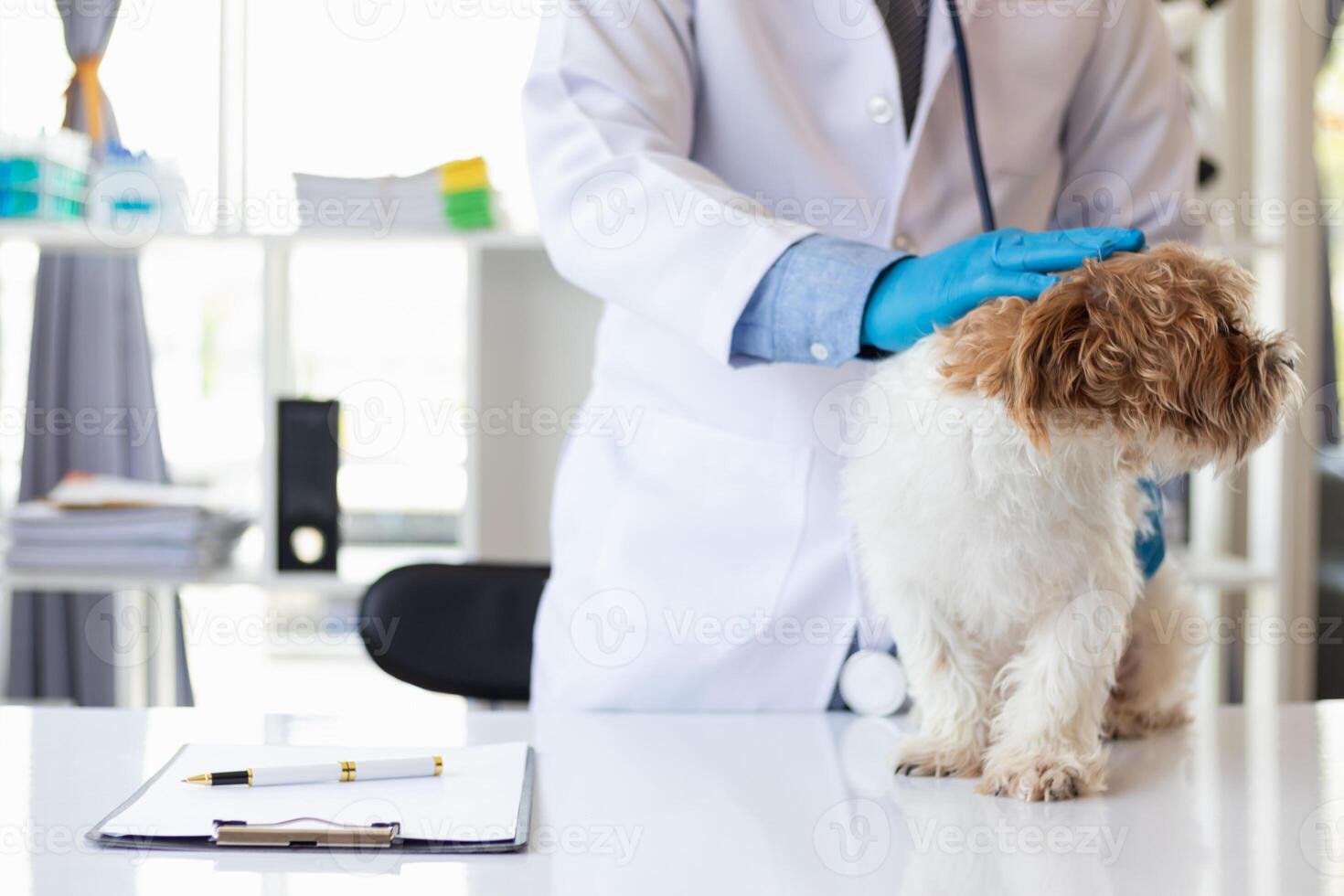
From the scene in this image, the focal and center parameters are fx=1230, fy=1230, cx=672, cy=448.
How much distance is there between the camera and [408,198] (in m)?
2.71

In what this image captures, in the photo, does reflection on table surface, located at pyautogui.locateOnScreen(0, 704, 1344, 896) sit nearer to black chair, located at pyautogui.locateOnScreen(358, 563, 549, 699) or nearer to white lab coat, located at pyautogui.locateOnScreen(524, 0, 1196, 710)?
white lab coat, located at pyautogui.locateOnScreen(524, 0, 1196, 710)

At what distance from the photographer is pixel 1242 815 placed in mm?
886

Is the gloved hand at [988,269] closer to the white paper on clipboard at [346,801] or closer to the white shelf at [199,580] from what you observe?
the white paper on clipboard at [346,801]

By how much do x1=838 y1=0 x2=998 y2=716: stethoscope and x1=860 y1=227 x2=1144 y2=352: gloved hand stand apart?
255 millimetres

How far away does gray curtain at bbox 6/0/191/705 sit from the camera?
3.03 meters

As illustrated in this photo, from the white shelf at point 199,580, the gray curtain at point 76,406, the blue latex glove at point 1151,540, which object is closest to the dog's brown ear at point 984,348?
the blue latex glove at point 1151,540

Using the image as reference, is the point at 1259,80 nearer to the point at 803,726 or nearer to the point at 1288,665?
the point at 1288,665

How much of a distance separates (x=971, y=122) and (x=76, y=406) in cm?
260

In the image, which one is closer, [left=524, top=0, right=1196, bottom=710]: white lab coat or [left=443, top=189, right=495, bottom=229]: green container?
[left=524, top=0, right=1196, bottom=710]: white lab coat

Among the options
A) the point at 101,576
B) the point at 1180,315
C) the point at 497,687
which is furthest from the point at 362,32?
the point at 1180,315

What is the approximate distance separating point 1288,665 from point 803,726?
7.43ft

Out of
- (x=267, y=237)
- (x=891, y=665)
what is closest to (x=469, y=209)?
(x=267, y=237)

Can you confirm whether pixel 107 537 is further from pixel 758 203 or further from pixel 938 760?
pixel 938 760

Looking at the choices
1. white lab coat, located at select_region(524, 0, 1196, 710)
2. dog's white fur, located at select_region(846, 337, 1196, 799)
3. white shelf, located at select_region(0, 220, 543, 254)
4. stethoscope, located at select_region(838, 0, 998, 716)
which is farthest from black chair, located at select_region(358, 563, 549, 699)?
white shelf, located at select_region(0, 220, 543, 254)
